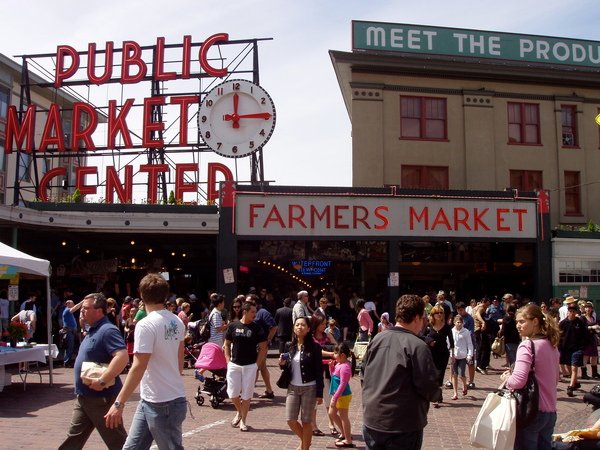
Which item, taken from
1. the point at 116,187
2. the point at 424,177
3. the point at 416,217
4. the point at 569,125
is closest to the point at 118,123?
the point at 116,187

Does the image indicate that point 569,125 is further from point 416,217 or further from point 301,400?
point 301,400

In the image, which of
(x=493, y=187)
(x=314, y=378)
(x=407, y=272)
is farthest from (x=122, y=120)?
(x=314, y=378)

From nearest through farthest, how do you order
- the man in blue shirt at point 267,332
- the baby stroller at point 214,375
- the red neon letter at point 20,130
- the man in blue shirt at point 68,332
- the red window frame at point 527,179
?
the baby stroller at point 214,375 < the man in blue shirt at point 267,332 < the man in blue shirt at point 68,332 < the red window frame at point 527,179 < the red neon letter at point 20,130

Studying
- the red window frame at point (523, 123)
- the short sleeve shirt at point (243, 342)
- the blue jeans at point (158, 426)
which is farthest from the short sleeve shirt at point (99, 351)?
the red window frame at point (523, 123)

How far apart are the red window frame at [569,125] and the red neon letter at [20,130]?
23333 mm

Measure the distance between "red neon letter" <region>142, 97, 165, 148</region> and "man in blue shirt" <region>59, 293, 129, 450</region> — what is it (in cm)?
2360

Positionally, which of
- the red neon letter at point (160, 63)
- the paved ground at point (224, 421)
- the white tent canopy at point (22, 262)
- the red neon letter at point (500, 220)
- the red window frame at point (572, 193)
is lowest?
the paved ground at point (224, 421)

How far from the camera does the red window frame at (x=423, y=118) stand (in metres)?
28.2

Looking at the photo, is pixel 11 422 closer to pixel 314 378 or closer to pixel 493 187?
pixel 314 378

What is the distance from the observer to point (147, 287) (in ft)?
18.7

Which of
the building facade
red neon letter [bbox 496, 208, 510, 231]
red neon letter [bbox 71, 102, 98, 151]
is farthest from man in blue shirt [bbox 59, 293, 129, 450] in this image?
red neon letter [bbox 71, 102, 98, 151]

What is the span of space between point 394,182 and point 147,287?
22.8 meters

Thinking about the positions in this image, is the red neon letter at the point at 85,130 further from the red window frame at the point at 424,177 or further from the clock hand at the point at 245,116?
the red window frame at the point at 424,177

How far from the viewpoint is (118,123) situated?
29469 millimetres
